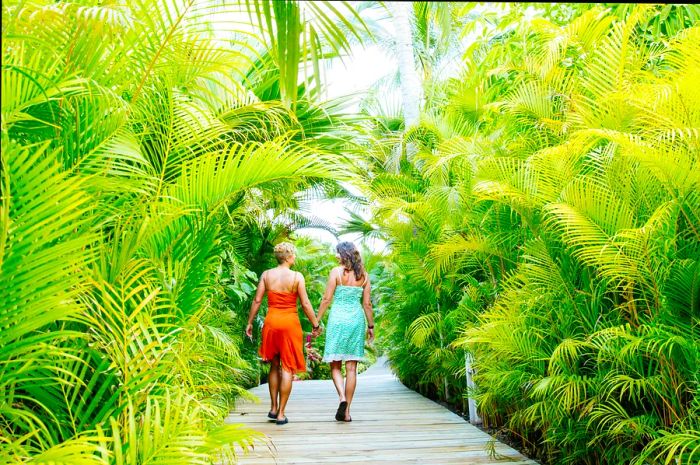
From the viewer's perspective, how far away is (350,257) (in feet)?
23.1

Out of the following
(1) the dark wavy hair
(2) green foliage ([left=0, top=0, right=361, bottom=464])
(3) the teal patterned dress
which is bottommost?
(3) the teal patterned dress

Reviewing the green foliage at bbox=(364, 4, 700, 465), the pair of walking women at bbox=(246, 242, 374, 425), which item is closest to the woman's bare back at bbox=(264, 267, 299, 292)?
the pair of walking women at bbox=(246, 242, 374, 425)

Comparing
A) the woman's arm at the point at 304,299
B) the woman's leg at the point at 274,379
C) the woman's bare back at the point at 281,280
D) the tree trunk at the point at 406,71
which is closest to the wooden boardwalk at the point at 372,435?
the woman's leg at the point at 274,379

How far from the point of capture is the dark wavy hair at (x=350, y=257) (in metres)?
7.01

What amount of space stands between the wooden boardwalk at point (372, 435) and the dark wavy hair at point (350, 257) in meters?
1.53

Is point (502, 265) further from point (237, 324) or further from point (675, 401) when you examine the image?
point (237, 324)

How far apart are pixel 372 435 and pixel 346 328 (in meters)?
1.31

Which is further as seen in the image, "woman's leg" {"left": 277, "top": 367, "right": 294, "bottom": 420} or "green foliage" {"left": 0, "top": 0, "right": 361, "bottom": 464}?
"woman's leg" {"left": 277, "top": 367, "right": 294, "bottom": 420}

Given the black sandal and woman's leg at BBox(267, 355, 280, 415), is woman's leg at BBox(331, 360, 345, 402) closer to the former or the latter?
the black sandal

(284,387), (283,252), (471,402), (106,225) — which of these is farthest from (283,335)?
(106,225)

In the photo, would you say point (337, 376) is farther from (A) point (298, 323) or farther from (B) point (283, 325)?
(B) point (283, 325)

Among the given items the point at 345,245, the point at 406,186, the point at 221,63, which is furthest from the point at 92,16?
the point at 406,186

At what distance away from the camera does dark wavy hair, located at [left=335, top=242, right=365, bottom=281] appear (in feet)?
23.0

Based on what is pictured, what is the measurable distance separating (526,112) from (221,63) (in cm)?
230
